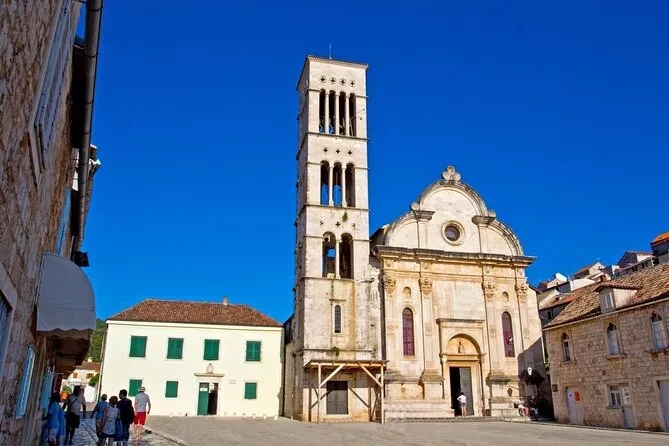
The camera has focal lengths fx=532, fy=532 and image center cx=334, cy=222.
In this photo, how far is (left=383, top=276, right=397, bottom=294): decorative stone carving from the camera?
31.4 metres

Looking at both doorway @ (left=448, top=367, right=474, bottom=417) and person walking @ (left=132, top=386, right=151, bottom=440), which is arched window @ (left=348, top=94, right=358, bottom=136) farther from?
person walking @ (left=132, top=386, right=151, bottom=440)

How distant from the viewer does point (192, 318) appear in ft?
111

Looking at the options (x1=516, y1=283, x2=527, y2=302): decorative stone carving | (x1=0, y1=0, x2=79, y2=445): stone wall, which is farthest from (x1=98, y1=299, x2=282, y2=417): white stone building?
(x1=0, y1=0, x2=79, y2=445): stone wall

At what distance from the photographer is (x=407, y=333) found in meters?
31.1

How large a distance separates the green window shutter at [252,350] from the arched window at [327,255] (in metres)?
6.69

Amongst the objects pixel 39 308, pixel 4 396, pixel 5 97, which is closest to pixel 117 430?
pixel 39 308

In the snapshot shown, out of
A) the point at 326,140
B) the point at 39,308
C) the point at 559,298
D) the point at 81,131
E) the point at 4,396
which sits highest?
the point at 326,140

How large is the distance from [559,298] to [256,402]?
24156 mm

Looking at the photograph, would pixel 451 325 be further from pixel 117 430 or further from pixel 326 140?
pixel 117 430

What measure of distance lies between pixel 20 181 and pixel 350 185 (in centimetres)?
2971

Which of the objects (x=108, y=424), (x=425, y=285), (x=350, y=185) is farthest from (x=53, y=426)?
(x=350, y=185)

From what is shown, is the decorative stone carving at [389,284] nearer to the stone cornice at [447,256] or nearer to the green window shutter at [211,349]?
the stone cornice at [447,256]

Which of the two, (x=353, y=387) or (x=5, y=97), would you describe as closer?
(x=5, y=97)

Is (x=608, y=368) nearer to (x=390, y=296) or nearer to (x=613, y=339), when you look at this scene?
(x=613, y=339)
